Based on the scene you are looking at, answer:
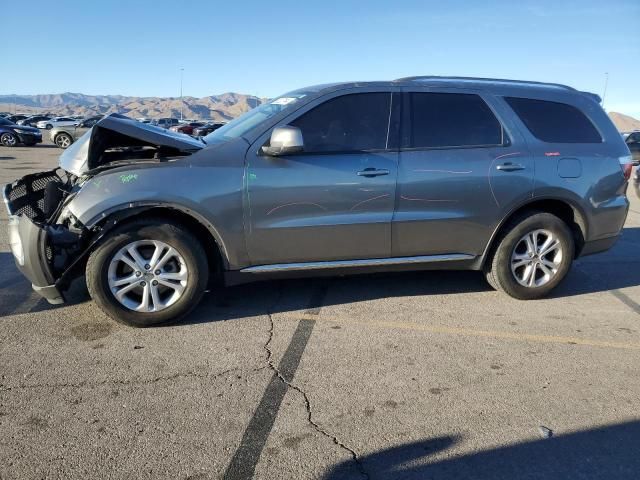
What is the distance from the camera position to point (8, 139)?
2383cm

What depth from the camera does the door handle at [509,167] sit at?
4324mm

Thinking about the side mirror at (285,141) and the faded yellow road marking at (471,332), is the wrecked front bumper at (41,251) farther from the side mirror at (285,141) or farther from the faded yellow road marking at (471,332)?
the faded yellow road marking at (471,332)

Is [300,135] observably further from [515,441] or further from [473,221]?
[515,441]

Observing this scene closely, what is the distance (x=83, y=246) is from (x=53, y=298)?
1.46 ft

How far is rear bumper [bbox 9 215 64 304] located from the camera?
3553 millimetres

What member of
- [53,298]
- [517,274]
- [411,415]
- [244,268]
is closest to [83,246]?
[53,298]

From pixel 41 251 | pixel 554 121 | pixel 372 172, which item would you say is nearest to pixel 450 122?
pixel 372 172

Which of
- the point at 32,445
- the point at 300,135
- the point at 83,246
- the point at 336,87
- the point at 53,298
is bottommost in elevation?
the point at 32,445

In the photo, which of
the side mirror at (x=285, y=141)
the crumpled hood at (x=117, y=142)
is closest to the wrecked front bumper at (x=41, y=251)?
the crumpled hood at (x=117, y=142)

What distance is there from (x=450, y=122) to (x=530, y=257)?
1428mm

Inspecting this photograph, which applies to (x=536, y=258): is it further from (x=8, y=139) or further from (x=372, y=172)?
(x=8, y=139)

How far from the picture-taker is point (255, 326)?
3936mm

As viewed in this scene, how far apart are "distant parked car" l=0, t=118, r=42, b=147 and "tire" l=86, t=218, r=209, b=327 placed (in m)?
24.4

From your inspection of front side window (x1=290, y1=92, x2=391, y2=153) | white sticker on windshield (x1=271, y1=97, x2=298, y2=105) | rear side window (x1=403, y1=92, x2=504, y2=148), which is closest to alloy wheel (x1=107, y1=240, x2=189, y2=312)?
front side window (x1=290, y1=92, x2=391, y2=153)
